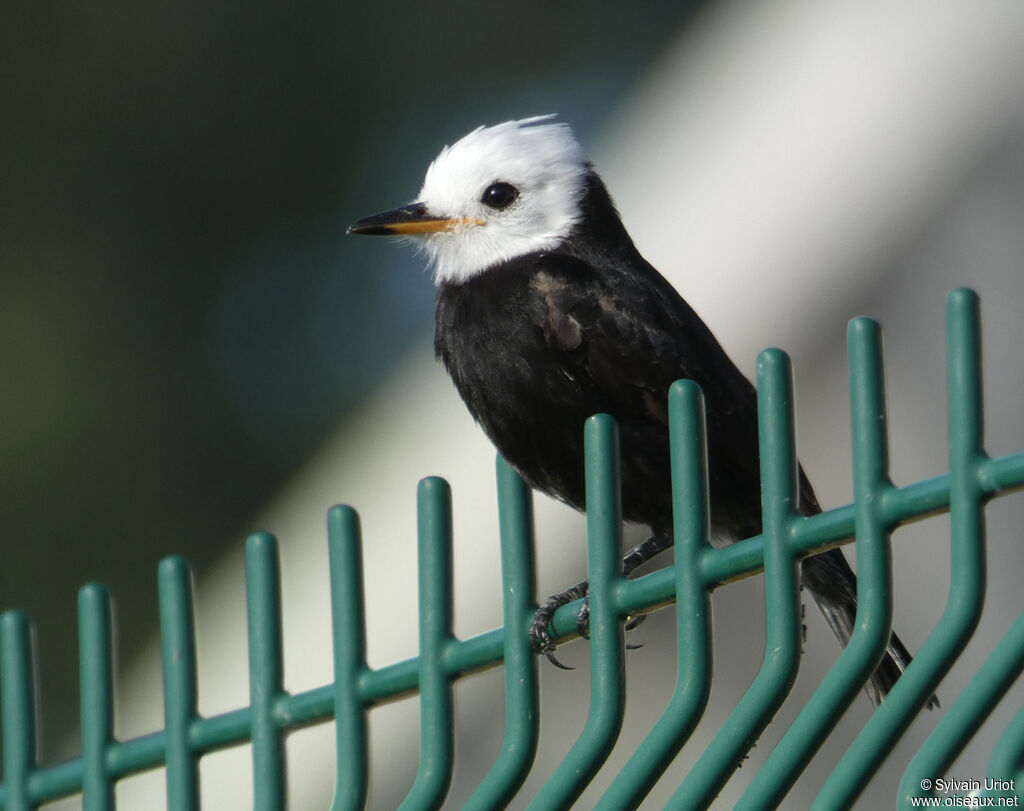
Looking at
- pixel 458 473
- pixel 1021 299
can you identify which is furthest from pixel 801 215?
pixel 458 473

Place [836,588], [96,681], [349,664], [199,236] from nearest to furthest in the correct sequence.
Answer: [349,664] → [96,681] → [836,588] → [199,236]

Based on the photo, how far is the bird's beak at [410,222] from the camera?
3457 millimetres

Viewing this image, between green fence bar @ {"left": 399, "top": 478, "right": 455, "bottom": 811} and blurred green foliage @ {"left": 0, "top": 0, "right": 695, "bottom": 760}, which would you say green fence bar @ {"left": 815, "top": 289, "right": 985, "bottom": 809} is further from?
blurred green foliage @ {"left": 0, "top": 0, "right": 695, "bottom": 760}

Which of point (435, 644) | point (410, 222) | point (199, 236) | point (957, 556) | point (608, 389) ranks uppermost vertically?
point (199, 236)

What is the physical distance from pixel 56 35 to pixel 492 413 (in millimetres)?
7442

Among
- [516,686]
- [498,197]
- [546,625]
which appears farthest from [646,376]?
[516,686]

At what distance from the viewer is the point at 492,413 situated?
3.07m

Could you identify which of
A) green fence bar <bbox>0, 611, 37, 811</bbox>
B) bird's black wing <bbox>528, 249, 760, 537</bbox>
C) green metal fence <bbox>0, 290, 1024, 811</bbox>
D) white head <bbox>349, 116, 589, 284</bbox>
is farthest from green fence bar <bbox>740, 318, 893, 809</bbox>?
white head <bbox>349, 116, 589, 284</bbox>

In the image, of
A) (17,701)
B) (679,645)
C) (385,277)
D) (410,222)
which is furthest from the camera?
(385,277)

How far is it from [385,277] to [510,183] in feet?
22.7

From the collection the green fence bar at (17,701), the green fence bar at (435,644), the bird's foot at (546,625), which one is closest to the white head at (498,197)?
the bird's foot at (546,625)

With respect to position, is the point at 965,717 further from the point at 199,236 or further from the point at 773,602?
the point at 199,236

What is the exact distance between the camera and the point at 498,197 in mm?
3623

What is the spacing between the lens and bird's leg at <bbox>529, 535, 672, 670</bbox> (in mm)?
1917
